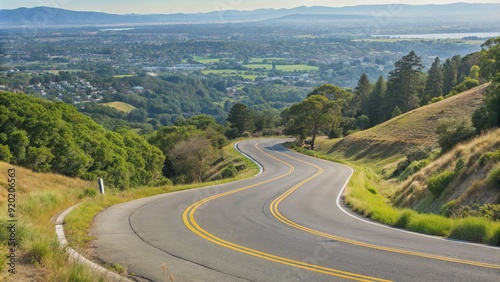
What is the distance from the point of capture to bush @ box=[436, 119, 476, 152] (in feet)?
95.0

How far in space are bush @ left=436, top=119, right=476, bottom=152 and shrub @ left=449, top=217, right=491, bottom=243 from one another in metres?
19.8

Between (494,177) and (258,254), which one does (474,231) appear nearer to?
(494,177)

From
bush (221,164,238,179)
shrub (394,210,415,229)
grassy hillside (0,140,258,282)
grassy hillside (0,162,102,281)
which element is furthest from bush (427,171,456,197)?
bush (221,164,238,179)

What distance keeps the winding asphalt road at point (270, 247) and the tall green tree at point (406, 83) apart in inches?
2591

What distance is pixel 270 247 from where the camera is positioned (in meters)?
10.4

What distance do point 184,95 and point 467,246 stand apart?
17214 cm

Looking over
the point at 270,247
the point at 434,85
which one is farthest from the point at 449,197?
the point at 434,85

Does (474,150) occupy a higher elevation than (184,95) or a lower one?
higher

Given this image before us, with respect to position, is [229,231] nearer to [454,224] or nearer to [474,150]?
[454,224]

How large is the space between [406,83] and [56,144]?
65.5 m

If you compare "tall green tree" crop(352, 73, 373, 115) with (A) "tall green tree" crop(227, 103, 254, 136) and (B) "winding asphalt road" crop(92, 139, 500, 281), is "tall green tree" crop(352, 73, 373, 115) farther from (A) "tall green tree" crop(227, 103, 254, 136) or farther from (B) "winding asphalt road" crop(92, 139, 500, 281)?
(B) "winding asphalt road" crop(92, 139, 500, 281)

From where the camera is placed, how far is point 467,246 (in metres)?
9.79

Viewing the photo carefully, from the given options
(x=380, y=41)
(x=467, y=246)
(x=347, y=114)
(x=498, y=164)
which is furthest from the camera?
(x=380, y=41)

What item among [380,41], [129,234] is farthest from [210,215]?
[380,41]
